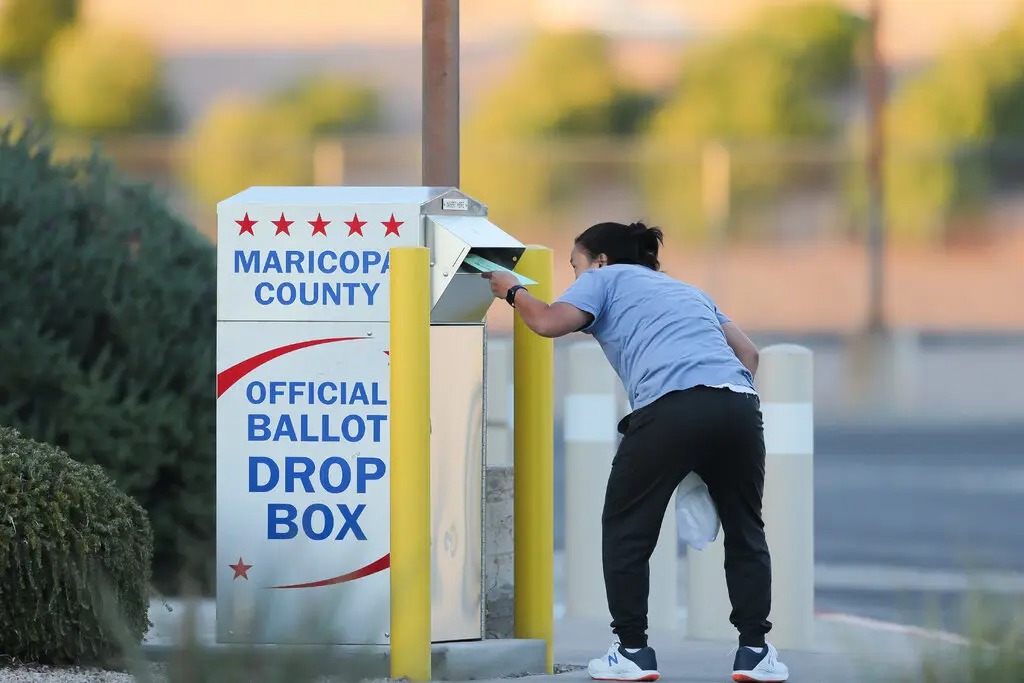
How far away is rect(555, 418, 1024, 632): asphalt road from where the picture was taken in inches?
293

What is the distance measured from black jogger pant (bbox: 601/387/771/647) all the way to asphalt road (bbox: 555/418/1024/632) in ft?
1.87

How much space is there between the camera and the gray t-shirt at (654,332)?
588 cm

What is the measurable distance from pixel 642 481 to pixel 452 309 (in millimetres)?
820

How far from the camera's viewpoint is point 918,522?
13234mm

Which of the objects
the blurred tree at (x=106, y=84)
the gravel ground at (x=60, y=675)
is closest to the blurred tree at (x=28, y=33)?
the blurred tree at (x=106, y=84)

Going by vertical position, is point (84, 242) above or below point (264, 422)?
above

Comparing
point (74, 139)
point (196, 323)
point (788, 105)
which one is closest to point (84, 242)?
point (196, 323)

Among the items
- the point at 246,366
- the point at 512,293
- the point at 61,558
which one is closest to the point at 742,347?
the point at 512,293

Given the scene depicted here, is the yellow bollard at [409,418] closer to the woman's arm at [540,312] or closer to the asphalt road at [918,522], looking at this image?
the woman's arm at [540,312]

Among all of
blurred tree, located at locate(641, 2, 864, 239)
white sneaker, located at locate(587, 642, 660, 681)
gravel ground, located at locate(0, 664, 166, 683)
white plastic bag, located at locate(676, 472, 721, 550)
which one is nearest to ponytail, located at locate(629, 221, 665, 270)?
white plastic bag, located at locate(676, 472, 721, 550)

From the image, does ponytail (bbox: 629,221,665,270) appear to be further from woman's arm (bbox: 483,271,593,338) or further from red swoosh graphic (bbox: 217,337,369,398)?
red swoosh graphic (bbox: 217,337,369,398)

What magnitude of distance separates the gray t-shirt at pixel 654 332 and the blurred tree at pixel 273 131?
818 inches

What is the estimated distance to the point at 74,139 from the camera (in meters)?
26.2

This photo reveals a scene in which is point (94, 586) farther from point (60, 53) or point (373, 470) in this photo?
point (60, 53)
